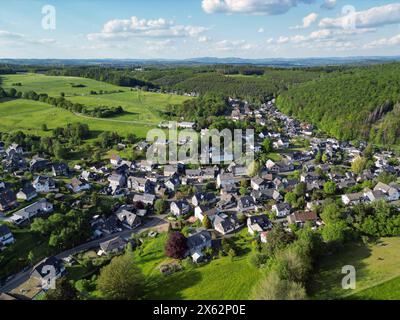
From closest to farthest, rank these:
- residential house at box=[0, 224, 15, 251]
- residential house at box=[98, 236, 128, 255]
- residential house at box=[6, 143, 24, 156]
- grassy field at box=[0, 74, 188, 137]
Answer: residential house at box=[98, 236, 128, 255], residential house at box=[0, 224, 15, 251], residential house at box=[6, 143, 24, 156], grassy field at box=[0, 74, 188, 137]

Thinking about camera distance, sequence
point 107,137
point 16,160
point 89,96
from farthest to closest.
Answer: point 89,96, point 107,137, point 16,160

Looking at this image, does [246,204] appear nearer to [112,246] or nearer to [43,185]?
[112,246]

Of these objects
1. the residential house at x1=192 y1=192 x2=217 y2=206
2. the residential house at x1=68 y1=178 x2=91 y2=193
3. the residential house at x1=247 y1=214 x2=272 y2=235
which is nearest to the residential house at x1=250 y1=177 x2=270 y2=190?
the residential house at x1=192 y1=192 x2=217 y2=206

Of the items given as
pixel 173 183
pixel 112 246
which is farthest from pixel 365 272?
pixel 173 183

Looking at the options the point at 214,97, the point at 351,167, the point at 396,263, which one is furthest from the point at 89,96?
A: the point at 396,263

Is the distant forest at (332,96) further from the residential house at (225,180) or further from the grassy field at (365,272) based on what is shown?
the grassy field at (365,272)

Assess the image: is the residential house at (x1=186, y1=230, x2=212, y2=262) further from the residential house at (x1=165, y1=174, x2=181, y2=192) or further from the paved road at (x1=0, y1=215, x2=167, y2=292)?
the residential house at (x1=165, y1=174, x2=181, y2=192)

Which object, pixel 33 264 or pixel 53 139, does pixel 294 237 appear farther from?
pixel 53 139
